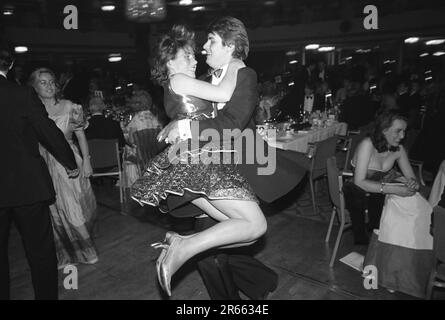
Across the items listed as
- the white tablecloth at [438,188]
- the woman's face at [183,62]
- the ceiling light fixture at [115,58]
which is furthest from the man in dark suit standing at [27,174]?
the ceiling light fixture at [115,58]

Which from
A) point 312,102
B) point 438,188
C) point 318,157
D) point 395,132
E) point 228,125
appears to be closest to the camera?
point 228,125

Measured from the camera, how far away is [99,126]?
4.82 metres

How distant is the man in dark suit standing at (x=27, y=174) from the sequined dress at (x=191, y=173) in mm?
698

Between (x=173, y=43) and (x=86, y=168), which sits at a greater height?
(x=173, y=43)

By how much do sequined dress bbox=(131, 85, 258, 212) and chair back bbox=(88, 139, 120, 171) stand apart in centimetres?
263

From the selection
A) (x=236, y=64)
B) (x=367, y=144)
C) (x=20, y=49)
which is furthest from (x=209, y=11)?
(x=236, y=64)

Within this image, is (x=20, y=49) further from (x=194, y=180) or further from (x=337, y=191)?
(x=194, y=180)

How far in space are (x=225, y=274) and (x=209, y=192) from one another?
1.98ft

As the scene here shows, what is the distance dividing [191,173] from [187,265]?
144cm

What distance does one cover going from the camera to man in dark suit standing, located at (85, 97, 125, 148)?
4805mm

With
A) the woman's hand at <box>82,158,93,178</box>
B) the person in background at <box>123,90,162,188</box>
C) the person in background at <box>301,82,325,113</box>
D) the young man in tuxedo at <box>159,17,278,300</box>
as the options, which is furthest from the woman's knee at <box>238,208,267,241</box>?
the person in background at <box>301,82,325,113</box>

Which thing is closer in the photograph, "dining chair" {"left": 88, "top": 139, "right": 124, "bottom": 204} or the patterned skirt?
the patterned skirt

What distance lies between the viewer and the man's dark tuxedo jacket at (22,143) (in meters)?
2.00

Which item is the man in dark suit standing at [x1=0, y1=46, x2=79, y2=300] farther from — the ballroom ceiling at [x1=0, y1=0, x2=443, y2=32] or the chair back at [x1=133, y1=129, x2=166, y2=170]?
the ballroom ceiling at [x1=0, y1=0, x2=443, y2=32]
